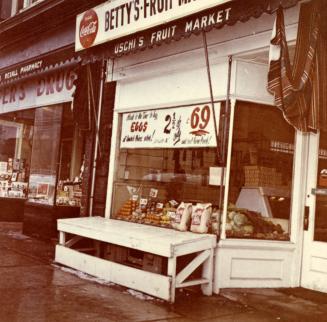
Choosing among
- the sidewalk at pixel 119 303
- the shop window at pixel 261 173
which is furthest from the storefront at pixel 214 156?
the sidewalk at pixel 119 303

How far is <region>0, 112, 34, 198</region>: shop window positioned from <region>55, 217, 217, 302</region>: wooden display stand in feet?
17.8

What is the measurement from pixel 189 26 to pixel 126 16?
50.0 inches

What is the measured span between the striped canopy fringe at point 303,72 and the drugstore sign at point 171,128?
4.27 ft

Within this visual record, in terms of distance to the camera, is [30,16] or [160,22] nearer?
[160,22]

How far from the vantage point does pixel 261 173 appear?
6.76m

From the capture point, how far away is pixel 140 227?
6859 mm

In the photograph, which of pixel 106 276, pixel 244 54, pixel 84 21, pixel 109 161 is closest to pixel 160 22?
pixel 244 54

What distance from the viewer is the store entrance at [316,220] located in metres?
6.25

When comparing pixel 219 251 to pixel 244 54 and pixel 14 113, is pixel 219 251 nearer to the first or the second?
pixel 244 54

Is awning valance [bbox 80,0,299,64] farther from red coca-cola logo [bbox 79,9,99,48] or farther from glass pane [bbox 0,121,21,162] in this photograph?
glass pane [bbox 0,121,21,162]

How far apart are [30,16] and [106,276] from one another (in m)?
6.92

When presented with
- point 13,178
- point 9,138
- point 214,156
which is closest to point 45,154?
point 13,178

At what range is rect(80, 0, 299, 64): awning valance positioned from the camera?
5.30 m

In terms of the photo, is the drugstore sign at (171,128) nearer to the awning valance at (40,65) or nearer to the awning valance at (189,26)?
the awning valance at (189,26)
